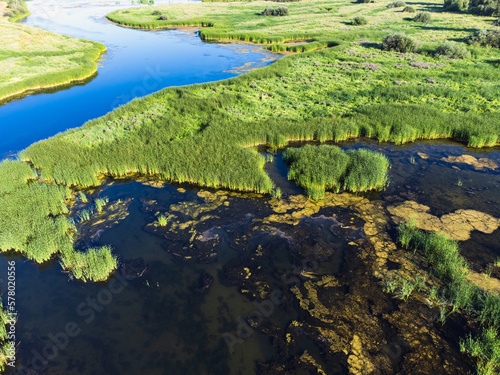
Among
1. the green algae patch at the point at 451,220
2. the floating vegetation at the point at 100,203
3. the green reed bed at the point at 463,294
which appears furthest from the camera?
the floating vegetation at the point at 100,203

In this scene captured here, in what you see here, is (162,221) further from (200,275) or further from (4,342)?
(4,342)

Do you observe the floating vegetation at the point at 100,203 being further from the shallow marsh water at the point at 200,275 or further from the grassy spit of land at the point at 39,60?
the grassy spit of land at the point at 39,60

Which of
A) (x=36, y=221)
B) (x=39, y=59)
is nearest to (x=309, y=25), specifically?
(x=39, y=59)

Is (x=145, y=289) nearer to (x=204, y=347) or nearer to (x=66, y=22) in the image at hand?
(x=204, y=347)

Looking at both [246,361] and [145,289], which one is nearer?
[246,361]

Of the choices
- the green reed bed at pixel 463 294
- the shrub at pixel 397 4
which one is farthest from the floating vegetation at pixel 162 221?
the shrub at pixel 397 4

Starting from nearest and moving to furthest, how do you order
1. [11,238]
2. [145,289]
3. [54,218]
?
[145,289], [11,238], [54,218]

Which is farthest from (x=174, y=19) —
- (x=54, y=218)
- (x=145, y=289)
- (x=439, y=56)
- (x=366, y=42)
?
(x=145, y=289)
